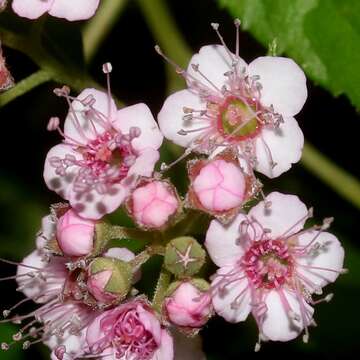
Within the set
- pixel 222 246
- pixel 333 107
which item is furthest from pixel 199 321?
pixel 333 107

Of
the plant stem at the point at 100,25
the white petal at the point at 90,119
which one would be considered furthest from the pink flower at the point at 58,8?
the plant stem at the point at 100,25

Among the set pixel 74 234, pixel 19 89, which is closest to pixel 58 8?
pixel 19 89

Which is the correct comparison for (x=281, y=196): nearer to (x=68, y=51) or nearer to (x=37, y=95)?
(x=68, y=51)

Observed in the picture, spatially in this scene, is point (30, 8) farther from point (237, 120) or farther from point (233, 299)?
point (233, 299)

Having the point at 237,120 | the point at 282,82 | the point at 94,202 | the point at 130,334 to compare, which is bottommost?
the point at 130,334

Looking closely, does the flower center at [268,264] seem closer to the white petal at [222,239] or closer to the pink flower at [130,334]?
the white petal at [222,239]

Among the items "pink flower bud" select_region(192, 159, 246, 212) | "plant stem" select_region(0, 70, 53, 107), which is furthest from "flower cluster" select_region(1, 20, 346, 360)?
"plant stem" select_region(0, 70, 53, 107)
